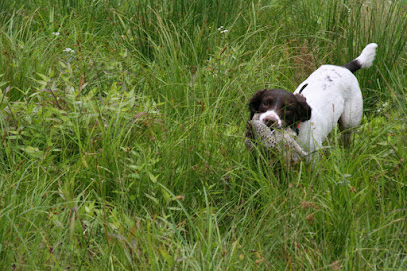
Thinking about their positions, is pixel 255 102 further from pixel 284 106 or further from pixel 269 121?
pixel 269 121

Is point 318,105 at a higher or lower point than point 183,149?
lower

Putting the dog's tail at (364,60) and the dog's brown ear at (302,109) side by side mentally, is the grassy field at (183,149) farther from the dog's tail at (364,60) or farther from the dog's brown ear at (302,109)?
the dog's brown ear at (302,109)

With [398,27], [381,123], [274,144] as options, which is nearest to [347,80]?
[381,123]

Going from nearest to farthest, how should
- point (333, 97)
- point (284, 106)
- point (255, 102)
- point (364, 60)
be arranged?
1. point (284, 106)
2. point (255, 102)
3. point (333, 97)
4. point (364, 60)

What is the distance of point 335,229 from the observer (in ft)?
8.57

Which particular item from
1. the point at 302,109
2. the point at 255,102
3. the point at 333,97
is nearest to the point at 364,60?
the point at 333,97

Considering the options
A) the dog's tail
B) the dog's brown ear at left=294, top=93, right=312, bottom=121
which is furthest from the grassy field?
the dog's brown ear at left=294, top=93, right=312, bottom=121

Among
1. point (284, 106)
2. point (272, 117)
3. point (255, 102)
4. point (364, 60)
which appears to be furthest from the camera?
point (364, 60)

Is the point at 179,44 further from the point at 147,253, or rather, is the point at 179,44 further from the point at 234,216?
the point at 147,253

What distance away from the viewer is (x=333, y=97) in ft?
13.8

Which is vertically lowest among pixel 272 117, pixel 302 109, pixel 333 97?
pixel 333 97

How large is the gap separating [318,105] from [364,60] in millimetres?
739

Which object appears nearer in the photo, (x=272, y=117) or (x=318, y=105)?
(x=272, y=117)

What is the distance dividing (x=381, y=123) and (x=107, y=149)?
2117 millimetres
